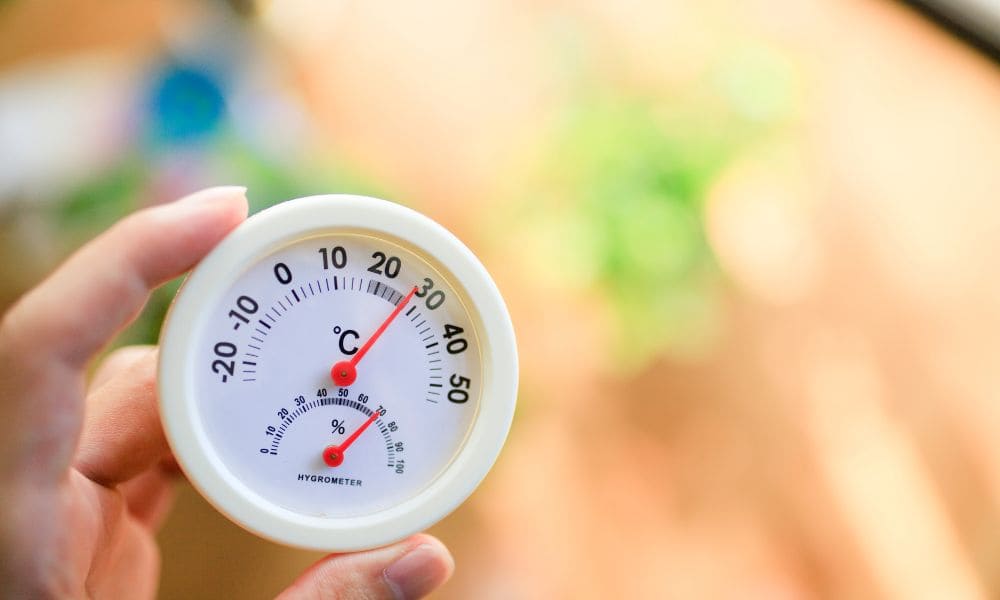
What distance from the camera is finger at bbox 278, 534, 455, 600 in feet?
3.27

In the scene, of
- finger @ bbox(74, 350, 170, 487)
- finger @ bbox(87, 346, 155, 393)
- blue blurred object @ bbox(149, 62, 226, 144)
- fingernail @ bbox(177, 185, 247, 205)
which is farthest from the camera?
blue blurred object @ bbox(149, 62, 226, 144)

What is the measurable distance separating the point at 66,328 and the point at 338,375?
29 cm

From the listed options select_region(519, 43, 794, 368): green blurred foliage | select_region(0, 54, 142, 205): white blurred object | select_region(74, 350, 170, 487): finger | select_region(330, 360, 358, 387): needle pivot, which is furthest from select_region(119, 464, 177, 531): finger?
select_region(519, 43, 794, 368): green blurred foliage

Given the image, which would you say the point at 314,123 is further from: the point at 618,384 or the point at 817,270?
the point at 817,270

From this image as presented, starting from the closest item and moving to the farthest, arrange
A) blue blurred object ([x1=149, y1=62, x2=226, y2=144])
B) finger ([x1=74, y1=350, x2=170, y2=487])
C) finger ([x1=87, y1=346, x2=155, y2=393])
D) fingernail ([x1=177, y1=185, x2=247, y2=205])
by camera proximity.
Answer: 1. fingernail ([x1=177, y1=185, x2=247, y2=205])
2. finger ([x1=74, y1=350, x2=170, y2=487])
3. finger ([x1=87, y1=346, x2=155, y2=393])
4. blue blurred object ([x1=149, y1=62, x2=226, y2=144])

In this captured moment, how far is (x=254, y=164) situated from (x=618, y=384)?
2.93 feet

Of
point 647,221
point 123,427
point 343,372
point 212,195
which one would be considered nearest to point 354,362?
point 343,372

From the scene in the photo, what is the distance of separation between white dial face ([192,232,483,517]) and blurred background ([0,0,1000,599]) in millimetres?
724

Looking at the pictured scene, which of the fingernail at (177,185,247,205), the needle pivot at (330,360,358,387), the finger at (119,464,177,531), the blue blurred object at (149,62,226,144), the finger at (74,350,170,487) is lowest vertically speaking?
the finger at (119,464,177,531)

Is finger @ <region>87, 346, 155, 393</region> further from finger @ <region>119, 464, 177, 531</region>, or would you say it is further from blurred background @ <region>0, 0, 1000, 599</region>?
blurred background @ <region>0, 0, 1000, 599</region>

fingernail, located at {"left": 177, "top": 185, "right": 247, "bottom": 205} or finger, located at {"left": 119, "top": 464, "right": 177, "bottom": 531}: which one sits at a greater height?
fingernail, located at {"left": 177, "top": 185, "right": 247, "bottom": 205}

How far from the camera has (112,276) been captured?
88 centimetres

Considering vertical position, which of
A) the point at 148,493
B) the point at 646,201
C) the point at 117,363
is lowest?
the point at 148,493

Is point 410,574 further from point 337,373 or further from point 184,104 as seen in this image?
point 184,104
